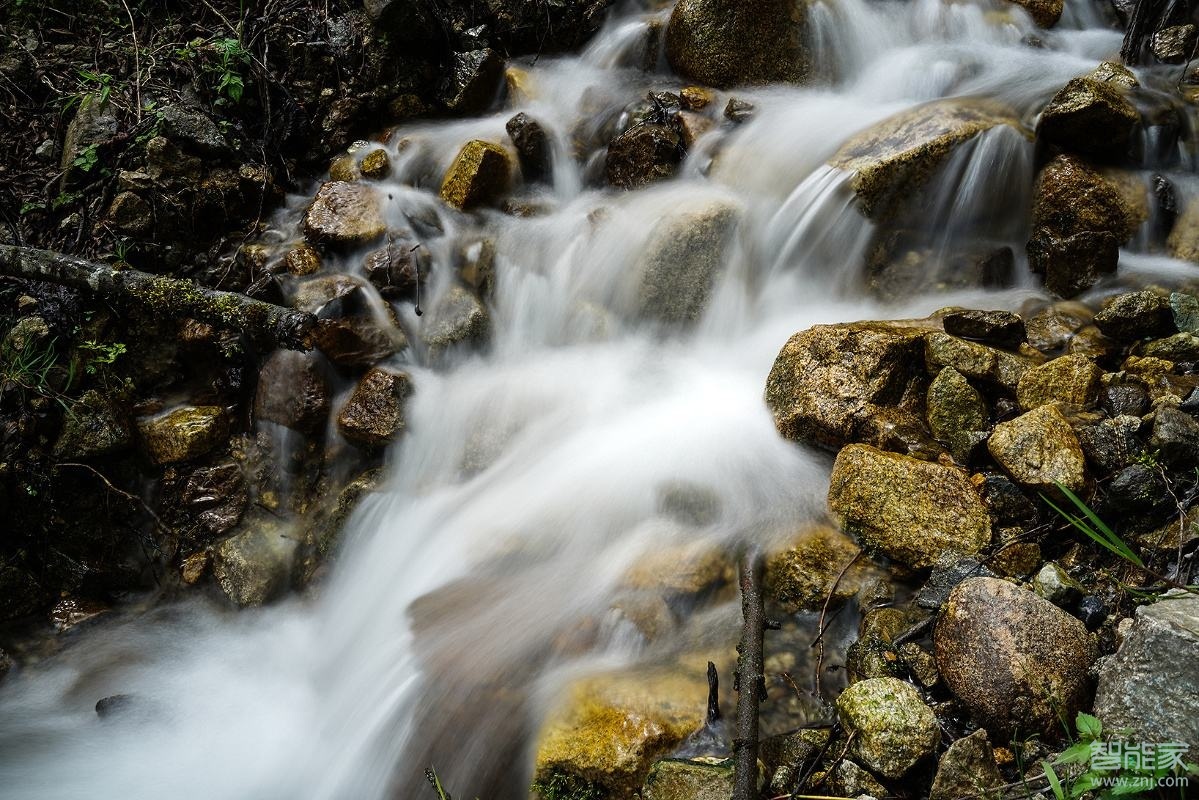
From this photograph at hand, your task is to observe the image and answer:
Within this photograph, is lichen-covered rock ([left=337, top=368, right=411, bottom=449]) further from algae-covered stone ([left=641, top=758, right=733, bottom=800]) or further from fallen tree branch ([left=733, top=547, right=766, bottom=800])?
algae-covered stone ([left=641, top=758, right=733, bottom=800])

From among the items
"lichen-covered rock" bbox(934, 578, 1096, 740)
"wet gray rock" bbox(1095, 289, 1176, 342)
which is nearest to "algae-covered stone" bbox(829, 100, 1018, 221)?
"wet gray rock" bbox(1095, 289, 1176, 342)

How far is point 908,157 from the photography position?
4820mm

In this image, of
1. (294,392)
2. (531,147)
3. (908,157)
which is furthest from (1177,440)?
(531,147)

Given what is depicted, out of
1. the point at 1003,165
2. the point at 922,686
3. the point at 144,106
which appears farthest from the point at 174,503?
the point at 1003,165

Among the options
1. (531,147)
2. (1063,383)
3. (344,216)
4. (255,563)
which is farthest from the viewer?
(531,147)

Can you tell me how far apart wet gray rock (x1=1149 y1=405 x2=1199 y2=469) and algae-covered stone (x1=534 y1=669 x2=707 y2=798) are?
2052mm

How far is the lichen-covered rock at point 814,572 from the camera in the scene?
2.91 metres

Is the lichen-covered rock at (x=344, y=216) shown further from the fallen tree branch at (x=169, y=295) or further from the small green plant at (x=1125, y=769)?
the small green plant at (x=1125, y=769)

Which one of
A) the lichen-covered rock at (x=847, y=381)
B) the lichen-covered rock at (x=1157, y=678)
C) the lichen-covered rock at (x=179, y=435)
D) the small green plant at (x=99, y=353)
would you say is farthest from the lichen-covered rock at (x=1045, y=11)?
the small green plant at (x=99, y=353)

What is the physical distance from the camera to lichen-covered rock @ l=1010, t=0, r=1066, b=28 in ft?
23.2

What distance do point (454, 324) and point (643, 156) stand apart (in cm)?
230

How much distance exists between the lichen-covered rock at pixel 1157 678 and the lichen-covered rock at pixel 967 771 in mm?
330

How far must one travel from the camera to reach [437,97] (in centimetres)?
675

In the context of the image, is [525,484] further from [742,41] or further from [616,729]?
[742,41]
